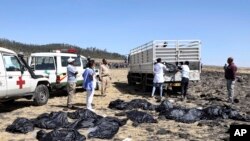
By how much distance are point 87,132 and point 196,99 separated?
9.38 meters

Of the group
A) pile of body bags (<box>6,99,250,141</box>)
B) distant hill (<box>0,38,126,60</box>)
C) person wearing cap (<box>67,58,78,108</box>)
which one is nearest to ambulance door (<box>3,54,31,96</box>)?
Result: person wearing cap (<box>67,58,78,108</box>)

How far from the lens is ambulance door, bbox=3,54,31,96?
1454cm

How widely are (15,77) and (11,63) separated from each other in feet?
1.53

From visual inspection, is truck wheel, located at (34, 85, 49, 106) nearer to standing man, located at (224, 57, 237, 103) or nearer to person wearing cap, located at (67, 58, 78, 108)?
person wearing cap, located at (67, 58, 78, 108)

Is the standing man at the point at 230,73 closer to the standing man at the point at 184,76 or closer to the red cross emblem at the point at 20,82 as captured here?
the standing man at the point at 184,76

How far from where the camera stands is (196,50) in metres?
21.7

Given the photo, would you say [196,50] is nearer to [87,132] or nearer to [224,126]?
[224,126]

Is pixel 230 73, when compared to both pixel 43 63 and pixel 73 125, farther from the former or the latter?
pixel 73 125

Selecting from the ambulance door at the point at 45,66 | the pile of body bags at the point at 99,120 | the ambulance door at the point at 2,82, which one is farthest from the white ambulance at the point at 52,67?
the ambulance door at the point at 2,82

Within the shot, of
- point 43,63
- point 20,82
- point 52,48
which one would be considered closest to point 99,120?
point 20,82

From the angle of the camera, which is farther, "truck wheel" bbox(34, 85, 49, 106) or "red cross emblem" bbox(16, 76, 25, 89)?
"truck wheel" bbox(34, 85, 49, 106)

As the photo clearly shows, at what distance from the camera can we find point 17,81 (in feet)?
49.4

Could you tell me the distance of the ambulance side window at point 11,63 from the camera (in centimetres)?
1454

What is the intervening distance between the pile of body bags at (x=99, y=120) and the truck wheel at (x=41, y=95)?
8.85 ft
